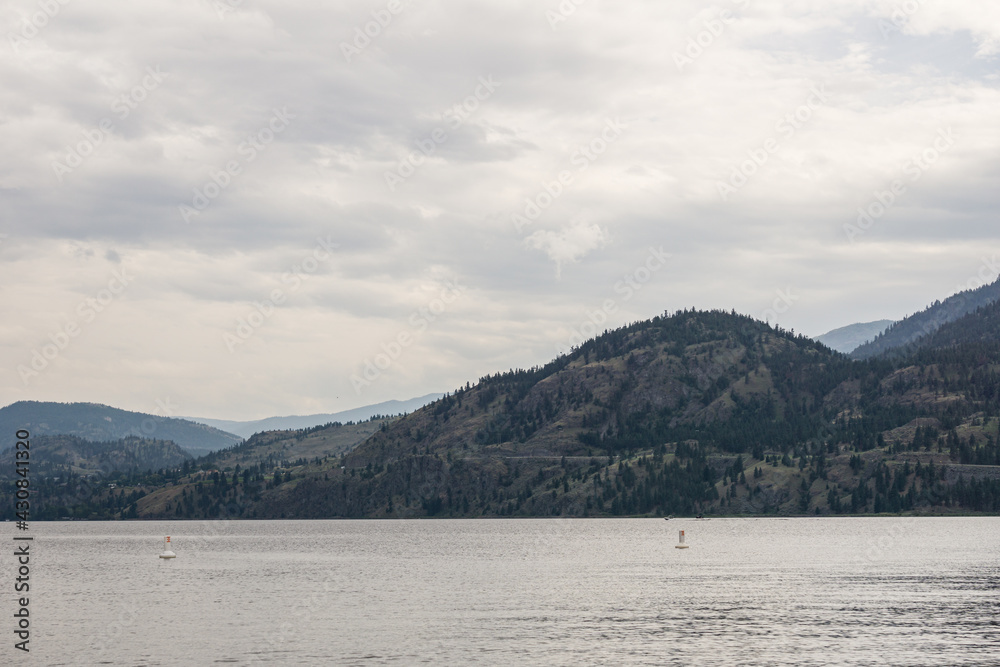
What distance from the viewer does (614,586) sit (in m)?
155

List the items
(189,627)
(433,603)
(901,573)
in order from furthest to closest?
(901,573), (433,603), (189,627)

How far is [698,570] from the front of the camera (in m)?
185

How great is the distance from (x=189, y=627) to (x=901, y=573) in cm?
11936

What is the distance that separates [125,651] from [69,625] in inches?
984

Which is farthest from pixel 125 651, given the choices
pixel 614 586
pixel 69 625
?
pixel 614 586

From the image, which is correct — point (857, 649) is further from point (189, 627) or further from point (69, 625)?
point (69, 625)

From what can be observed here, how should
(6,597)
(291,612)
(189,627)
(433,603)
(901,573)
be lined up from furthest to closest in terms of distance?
(901,573) < (6,597) < (433,603) < (291,612) < (189,627)

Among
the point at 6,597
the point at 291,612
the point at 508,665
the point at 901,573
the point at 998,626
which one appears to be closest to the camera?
the point at 508,665

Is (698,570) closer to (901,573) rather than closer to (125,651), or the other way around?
(901,573)

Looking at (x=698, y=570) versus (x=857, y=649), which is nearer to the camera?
(x=857, y=649)

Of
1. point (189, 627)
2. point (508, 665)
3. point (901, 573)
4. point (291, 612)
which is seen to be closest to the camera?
point (508, 665)

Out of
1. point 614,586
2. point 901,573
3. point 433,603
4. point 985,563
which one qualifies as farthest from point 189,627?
point 985,563

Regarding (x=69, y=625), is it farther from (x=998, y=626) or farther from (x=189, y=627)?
(x=998, y=626)

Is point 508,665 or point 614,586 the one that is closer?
→ point 508,665
